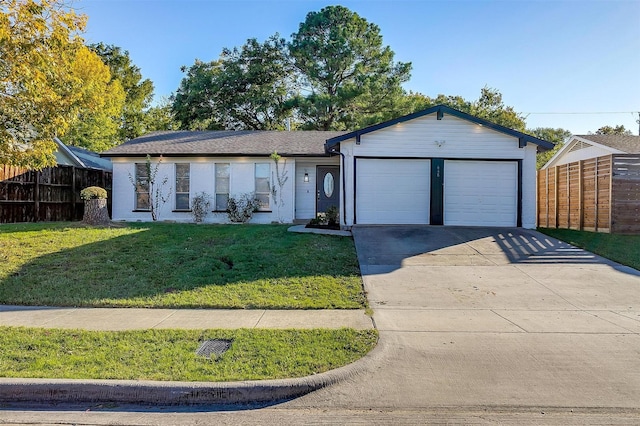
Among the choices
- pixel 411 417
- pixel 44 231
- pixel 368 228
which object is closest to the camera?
pixel 411 417

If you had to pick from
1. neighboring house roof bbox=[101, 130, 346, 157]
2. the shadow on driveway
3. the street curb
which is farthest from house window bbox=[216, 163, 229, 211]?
the street curb

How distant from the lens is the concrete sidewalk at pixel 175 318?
576 cm

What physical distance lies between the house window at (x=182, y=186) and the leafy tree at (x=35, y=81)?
5.44 m

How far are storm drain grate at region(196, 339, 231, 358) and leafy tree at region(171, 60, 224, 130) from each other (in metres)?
26.4

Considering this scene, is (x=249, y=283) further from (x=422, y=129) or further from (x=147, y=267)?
(x=422, y=129)

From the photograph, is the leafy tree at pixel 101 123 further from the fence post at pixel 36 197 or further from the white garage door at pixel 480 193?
the white garage door at pixel 480 193

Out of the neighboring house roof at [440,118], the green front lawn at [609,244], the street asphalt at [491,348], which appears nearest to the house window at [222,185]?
the neighboring house roof at [440,118]

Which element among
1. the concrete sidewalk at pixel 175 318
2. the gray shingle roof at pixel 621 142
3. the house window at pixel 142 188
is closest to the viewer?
the concrete sidewalk at pixel 175 318

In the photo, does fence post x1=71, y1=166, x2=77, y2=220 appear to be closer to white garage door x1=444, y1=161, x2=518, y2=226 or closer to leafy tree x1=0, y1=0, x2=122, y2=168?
leafy tree x1=0, y1=0, x2=122, y2=168

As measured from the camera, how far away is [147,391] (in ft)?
12.7

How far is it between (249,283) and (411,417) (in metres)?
4.91

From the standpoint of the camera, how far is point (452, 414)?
11.7 feet

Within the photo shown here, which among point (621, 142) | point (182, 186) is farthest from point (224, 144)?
point (621, 142)

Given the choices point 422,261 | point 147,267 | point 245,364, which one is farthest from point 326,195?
point 245,364
